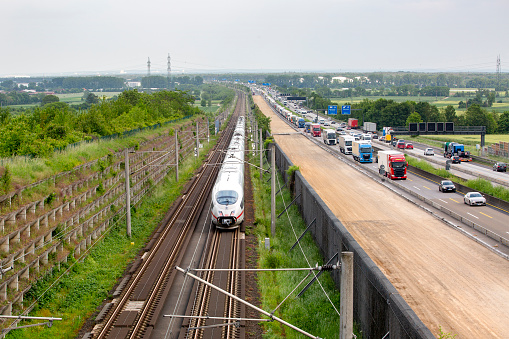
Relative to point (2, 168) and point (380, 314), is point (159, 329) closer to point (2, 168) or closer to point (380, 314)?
point (380, 314)

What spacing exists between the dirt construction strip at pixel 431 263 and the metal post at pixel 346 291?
5435mm

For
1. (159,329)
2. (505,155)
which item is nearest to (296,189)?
(159,329)

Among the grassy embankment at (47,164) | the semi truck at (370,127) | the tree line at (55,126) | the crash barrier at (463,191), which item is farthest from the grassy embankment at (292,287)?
the semi truck at (370,127)

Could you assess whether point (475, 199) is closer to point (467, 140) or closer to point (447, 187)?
point (447, 187)

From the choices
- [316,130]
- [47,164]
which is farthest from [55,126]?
[316,130]

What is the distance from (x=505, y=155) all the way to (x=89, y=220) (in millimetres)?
61326

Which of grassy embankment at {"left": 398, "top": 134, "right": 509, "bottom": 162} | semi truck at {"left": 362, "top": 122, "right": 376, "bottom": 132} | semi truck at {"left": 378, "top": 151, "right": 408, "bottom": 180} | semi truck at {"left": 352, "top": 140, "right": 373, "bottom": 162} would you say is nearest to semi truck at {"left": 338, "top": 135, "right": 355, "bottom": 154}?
semi truck at {"left": 352, "top": 140, "right": 373, "bottom": 162}

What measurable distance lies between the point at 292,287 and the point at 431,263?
253 inches

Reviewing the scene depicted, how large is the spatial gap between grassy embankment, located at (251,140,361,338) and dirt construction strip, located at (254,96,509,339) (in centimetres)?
266

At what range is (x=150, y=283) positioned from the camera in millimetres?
21438

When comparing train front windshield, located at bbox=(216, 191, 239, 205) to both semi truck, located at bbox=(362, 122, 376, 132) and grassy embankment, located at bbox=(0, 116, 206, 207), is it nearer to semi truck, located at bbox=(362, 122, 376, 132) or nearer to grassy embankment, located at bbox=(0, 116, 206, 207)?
grassy embankment, located at bbox=(0, 116, 206, 207)

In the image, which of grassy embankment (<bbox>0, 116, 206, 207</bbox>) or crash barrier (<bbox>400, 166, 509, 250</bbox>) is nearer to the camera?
grassy embankment (<bbox>0, 116, 206, 207</bbox>)

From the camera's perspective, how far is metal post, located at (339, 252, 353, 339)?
10500 millimetres

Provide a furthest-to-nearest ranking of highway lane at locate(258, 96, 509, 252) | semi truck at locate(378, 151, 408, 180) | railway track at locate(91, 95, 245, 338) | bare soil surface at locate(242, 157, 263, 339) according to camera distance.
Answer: semi truck at locate(378, 151, 408, 180) → highway lane at locate(258, 96, 509, 252) → bare soil surface at locate(242, 157, 263, 339) → railway track at locate(91, 95, 245, 338)
